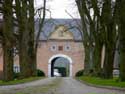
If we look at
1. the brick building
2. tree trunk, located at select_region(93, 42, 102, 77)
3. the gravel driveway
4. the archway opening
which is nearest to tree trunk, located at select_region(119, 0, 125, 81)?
the gravel driveway

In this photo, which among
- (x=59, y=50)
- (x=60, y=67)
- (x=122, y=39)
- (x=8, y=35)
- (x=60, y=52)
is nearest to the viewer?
(x=122, y=39)

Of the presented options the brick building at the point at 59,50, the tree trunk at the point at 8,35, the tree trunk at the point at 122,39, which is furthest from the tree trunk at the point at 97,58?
the brick building at the point at 59,50

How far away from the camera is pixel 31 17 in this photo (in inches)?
1590

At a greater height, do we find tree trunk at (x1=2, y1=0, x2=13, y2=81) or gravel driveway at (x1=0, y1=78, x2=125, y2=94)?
tree trunk at (x1=2, y1=0, x2=13, y2=81)

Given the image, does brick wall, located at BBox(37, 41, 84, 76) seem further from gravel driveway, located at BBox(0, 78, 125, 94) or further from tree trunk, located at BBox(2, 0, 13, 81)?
gravel driveway, located at BBox(0, 78, 125, 94)

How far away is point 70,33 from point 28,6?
179 ft

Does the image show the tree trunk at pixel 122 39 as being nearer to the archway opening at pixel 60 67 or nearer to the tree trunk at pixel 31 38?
the tree trunk at pixel 31 38

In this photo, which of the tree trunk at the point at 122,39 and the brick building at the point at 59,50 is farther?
the brick building at the point at 59,50

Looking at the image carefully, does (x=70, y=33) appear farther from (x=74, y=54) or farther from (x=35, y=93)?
(x=35, y=93)

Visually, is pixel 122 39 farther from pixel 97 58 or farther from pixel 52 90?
pixel 97 58

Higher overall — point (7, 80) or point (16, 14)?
point (16, 14)

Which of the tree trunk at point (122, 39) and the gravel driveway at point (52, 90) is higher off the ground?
the tree trunk at point (122, 39)

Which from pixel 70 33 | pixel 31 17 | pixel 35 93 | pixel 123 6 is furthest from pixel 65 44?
pixel 35 93

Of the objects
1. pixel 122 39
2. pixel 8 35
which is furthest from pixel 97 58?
pixel 122 39
